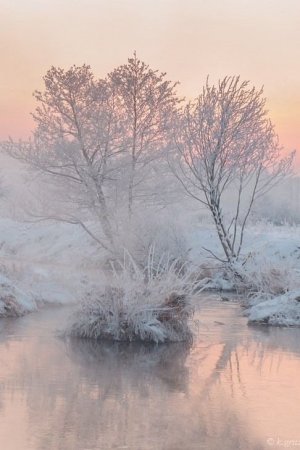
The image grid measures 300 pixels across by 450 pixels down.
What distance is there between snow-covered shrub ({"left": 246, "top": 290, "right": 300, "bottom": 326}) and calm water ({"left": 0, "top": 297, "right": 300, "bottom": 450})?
258cm

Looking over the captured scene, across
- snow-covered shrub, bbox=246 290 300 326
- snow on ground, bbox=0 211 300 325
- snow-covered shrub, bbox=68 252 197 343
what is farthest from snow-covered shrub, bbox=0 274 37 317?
snow-covered shrub, bbox=246 290 300 326

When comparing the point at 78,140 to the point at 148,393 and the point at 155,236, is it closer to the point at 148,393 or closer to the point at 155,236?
the point at 155,236

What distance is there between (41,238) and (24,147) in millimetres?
13358

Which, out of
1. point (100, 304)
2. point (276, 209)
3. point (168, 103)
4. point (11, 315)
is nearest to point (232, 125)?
point (168, 103)

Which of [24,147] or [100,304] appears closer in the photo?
[100,304]

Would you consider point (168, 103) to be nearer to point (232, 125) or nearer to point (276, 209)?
point (232, 125)

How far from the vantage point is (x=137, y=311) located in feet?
44.9

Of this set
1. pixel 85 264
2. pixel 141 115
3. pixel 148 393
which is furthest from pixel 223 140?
pixel 148 393

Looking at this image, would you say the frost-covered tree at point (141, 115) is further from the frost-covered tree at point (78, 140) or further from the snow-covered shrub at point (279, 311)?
the snow-covered shrub at point (279, 311)

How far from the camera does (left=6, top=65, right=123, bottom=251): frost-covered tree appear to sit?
27.9 meters

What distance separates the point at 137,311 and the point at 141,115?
16.2 meters

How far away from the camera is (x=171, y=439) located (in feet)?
24.2

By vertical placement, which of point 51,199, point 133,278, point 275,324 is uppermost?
point 51,199

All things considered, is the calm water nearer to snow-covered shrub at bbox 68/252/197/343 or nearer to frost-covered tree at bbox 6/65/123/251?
snow-covered shrub at bbox 68/252/197/343
